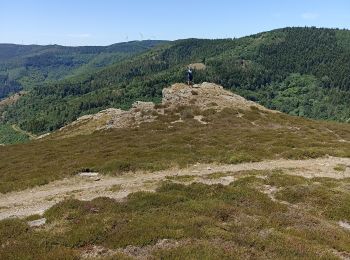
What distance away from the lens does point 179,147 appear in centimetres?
4419

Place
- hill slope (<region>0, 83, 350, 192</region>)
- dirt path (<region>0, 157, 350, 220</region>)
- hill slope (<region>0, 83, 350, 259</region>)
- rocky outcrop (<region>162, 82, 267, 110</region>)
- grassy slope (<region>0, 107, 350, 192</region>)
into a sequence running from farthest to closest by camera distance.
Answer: rocky outcrop (<region>162, 82, 267, 110</region>) < hill slope (<region>0, 83, 350, 192</region>) < grassy slope (<region>0, 107, 350, 192</region>) < dirt path (<region>0, 157, 350, 220</region>) < hill slope (<region>0, 83, 350, 259</region>)

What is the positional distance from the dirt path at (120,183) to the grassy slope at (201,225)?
3112mm

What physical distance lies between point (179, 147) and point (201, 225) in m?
25.1

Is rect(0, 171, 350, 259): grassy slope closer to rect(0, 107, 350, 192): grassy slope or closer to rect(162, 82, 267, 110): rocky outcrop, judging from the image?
rect(0, 107, 350, 192): grassy slope

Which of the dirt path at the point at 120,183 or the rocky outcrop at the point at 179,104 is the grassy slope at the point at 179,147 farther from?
the rocky outcrop at the point at 179,104

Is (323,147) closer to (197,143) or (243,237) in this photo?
(197,143)

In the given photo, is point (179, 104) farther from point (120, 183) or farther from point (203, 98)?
point (120, 183)

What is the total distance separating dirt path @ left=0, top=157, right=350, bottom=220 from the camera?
88.4ft

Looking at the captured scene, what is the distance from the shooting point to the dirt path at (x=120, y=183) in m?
26.9

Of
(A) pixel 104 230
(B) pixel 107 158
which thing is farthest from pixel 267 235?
(B) pixel 107 158

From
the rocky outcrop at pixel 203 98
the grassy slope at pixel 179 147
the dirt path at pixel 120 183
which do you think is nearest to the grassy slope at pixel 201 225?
the dirt path at pixel 120 183

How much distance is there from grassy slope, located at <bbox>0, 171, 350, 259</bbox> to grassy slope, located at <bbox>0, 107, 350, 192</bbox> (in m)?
11.9

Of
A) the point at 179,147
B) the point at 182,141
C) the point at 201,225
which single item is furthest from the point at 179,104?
the point at 201,225

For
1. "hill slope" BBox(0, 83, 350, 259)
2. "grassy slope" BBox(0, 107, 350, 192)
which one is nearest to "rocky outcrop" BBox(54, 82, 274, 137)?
"grassy slope" BBox(0, 107, 350, 192)
